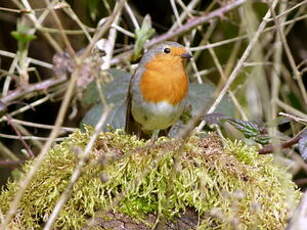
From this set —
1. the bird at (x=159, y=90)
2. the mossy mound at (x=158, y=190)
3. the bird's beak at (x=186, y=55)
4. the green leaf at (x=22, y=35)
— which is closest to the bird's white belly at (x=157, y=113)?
the bird at (x=159, y=90)

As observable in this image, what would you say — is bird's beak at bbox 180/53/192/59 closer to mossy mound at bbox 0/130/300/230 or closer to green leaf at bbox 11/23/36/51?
mossy mound at bbox 0/130/300/230

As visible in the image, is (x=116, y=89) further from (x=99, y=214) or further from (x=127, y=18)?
(x=99, y=214)

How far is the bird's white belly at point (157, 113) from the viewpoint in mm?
3693

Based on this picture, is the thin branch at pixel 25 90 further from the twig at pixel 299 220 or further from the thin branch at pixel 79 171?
the twig at pixel 299 220

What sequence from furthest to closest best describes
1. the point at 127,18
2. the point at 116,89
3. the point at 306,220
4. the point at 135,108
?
the point at 127,18 → the point at 116,89 → the point at 135,108 → the point at 306,220

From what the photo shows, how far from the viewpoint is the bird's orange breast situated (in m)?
3.71

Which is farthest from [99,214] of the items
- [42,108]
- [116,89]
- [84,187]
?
[42,108]

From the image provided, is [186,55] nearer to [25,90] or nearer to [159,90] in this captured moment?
[159,90]

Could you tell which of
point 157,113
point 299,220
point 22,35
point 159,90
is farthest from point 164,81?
point 299,220

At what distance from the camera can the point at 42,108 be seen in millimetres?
5465

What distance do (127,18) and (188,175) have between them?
97.6 inches

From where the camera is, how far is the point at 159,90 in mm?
3713

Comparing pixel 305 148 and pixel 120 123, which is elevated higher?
pixel 305 148

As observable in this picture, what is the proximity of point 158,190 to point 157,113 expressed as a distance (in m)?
1.12
